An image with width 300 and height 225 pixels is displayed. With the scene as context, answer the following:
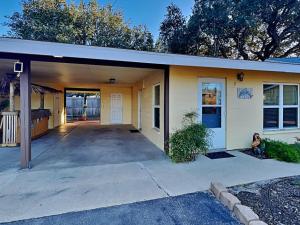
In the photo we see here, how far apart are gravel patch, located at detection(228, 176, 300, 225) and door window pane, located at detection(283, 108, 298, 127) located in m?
3.52

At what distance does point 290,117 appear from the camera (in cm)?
698

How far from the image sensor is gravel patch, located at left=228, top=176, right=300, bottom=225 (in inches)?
104

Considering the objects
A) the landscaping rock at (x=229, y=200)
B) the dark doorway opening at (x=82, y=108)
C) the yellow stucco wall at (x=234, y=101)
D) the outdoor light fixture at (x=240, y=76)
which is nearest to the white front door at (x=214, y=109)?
the yellow stucco wall at (x=234, y=101)

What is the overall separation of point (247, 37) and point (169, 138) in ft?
39.8

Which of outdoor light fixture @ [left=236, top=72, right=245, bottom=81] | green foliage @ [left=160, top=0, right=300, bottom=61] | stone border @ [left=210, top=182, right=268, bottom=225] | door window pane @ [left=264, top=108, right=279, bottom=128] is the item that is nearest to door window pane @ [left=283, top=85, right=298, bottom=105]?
door window pane @ [left=264, top=108, right=279, bottom=128]

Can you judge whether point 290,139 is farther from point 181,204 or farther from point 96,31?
point 96,31

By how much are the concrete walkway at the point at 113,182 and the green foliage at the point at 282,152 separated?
0.31m

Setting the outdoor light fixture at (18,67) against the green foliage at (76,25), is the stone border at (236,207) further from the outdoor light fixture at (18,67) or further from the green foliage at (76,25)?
the green foliage at (76,25)

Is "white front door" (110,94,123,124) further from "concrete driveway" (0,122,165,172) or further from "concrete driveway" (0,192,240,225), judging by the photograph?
"concrete driveway" (0,192,240,225)

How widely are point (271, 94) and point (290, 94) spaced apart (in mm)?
831

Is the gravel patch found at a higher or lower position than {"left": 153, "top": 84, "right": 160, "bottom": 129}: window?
lower

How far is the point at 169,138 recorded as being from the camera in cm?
542

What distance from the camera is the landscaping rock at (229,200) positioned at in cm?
288

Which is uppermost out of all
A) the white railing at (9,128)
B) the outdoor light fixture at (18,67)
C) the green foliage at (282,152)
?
the outdoor light fixture at (18,67)
